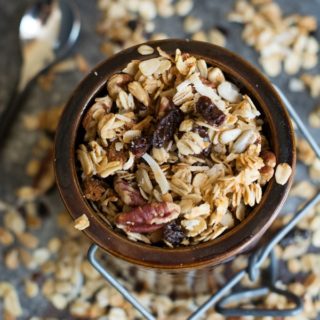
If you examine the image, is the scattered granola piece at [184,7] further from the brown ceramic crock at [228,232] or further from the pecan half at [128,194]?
the pecan half at [128,194]

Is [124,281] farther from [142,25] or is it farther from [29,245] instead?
[142,25]

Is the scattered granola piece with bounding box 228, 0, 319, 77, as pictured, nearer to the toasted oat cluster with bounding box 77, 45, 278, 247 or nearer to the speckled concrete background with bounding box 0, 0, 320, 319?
the speckled concrete background with bounding box 0, 0, 320, 319

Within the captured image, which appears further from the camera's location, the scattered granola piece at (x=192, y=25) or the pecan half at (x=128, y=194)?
the scattered granola piece at (x=192, y=25)

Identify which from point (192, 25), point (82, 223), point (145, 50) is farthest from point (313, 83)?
point (82, 223)

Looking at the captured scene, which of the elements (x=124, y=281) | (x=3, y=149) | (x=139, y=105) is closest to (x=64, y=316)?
(x=124, y=281)

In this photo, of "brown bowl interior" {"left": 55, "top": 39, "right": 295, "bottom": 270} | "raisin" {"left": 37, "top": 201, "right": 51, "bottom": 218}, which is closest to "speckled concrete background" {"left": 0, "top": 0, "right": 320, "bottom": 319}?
"raisin" {"left": 37, "top": 201, "right": 51, "bottom": 218}

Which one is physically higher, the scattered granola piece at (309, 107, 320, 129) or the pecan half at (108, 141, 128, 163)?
the pecan half at (108, 141, 128, 163)

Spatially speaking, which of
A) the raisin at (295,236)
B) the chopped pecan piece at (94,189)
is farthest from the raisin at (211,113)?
the raisin at (295,236)
